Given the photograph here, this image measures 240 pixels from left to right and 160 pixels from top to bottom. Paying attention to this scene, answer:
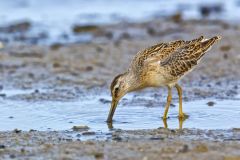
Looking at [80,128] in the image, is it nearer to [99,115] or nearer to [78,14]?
[99,115]

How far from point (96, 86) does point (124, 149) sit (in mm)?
5032

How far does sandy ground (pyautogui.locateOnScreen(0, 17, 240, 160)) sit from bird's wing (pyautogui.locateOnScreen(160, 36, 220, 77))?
0.83 m

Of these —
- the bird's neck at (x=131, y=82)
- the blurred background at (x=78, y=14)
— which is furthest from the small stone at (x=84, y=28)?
the bird's neck at (x=131, y=82)

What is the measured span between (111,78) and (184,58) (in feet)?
9.14

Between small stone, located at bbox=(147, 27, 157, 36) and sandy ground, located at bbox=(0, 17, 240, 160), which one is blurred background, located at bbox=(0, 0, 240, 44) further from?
small stone, located at bbox=(147, 27, 157, 36)

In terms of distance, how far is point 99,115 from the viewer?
11.6 m

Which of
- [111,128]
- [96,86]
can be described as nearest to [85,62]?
[96,86]

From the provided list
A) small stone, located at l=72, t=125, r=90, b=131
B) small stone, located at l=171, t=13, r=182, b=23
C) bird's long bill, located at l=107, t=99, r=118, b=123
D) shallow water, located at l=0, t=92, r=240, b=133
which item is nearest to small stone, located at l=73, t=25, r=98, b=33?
small stone, located at l=171, t=13, r=182, b=23

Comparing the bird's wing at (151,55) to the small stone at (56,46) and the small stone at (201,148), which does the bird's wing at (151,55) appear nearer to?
the small stone at (201,148)

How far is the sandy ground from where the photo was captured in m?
8.97

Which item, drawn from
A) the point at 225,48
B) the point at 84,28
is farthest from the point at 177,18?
the point at 225,48

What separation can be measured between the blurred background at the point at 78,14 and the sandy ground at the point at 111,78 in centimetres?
86

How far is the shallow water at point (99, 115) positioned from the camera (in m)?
10.9

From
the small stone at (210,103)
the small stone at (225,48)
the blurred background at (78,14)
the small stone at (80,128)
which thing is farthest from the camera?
the blurred background at (78,14)
